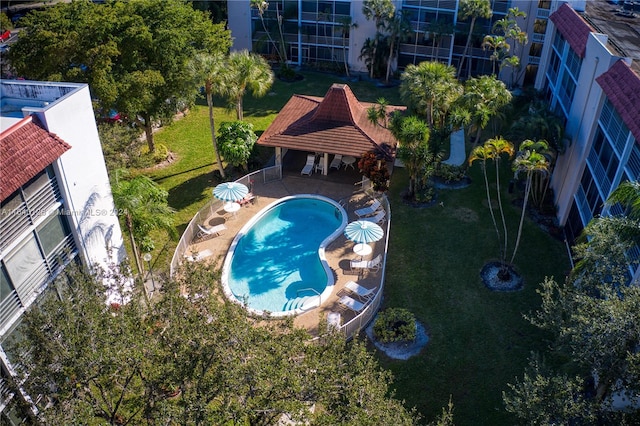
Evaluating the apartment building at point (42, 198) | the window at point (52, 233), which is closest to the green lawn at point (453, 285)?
the apartment building at point (42, 198)

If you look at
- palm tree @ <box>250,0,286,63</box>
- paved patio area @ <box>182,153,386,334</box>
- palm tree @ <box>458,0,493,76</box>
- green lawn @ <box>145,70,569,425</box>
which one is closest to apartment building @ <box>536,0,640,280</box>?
green lawn @ <box>145,70,569,425</box>

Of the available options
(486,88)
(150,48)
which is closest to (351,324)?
(486,88)

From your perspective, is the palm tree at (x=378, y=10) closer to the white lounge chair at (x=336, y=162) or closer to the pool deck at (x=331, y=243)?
the white lounge chair at (x=336, y=162)

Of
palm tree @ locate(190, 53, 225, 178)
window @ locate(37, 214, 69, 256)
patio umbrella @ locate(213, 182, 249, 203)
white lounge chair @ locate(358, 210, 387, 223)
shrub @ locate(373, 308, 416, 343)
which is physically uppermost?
palm tree @ locate(190, 53, 225, 178)

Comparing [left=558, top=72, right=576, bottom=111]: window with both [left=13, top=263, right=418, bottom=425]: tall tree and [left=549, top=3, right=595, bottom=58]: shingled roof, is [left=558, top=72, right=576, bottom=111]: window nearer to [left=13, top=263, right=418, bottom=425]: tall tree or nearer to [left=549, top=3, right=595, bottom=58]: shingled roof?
[left=549, top=3, right=595, bottom=58]: shingled roof

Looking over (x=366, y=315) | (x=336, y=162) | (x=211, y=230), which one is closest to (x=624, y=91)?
(x=366, y=315)

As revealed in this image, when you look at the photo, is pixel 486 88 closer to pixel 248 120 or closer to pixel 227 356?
pixel 248 120

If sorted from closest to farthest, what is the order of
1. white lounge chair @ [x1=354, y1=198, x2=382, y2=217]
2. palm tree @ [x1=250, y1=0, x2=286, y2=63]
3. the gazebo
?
white lounge chair @ [x1=354, y1=198, x2=382, y2=217] < the gazebo < palm tree @ [x1=250, y1=0, x2=286, y2=63]
